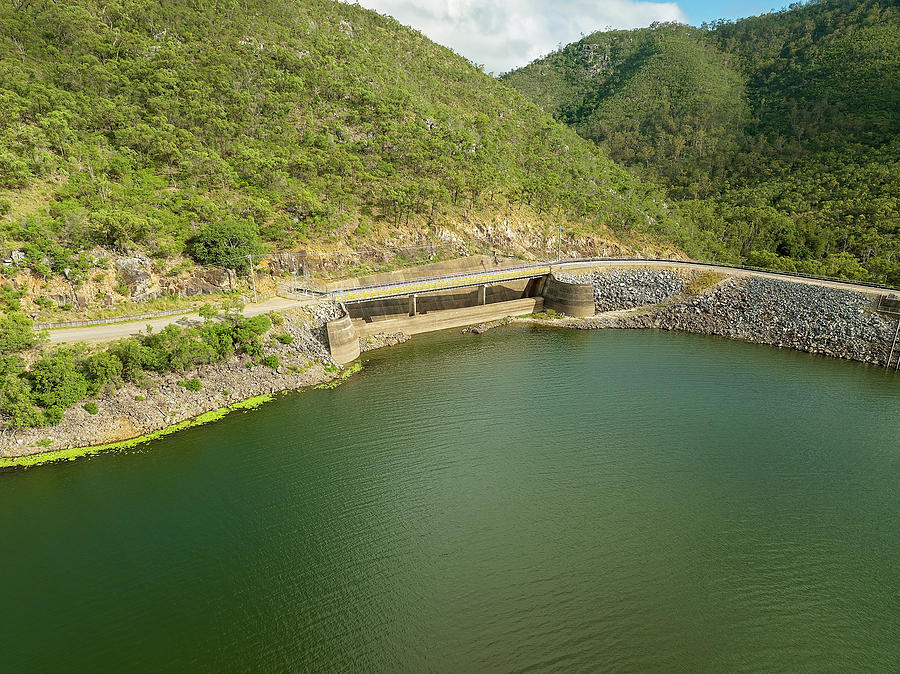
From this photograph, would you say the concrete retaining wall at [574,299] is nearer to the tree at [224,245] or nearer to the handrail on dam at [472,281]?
the handrail on dam at [472,281]

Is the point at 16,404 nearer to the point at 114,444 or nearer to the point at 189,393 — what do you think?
the point at 114,444

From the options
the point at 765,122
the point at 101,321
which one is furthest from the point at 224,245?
the point at 765,122

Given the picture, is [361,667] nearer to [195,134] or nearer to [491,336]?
[491,336]

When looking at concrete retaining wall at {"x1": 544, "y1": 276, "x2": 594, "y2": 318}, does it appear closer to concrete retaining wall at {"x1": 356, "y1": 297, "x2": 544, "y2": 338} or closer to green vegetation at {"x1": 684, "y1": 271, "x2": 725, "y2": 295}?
concrete retaining wall at {"x1": 356, "y1": 297, "x2": 544, "y2": 338}

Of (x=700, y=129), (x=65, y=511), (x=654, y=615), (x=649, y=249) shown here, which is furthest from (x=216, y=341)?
(x=700, y=129)

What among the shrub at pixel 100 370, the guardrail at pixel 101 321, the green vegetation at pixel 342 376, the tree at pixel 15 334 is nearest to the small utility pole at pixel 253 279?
the guardrail at pixel 101 321

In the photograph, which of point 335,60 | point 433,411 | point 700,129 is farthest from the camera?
point 700,129
